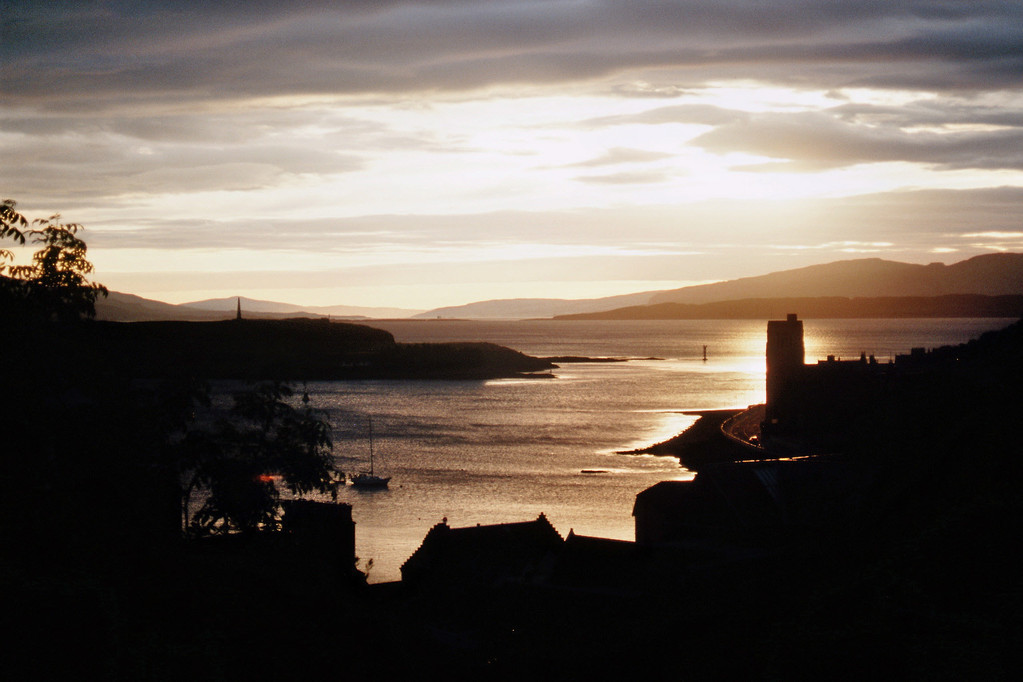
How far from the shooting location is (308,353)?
124312 mm

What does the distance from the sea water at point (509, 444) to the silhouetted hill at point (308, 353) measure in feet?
24.9

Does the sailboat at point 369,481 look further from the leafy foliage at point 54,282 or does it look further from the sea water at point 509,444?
the leafy foliage at point 54,282

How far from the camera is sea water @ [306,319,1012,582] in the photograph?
31406 mm

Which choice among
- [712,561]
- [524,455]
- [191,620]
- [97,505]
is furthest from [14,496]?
[524,455]

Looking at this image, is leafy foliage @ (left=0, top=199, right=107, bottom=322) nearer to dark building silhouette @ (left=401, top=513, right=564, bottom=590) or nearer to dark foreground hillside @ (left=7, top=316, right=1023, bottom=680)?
dark foreground hillside @ (left=7, top=316, right=1023, bottom=680)

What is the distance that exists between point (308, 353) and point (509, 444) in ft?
255

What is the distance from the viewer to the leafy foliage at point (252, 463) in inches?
538

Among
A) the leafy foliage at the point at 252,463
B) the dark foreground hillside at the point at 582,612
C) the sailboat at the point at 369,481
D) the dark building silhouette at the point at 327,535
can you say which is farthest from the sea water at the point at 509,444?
the dark foreground hillside at the point at 582,612

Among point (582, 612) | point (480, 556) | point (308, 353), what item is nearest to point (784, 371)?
point (480, 556)

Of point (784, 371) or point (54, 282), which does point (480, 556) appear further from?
point (784, 371)

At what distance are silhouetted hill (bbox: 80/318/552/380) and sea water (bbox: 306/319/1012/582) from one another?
24.9 ft

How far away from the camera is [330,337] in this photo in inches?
5340

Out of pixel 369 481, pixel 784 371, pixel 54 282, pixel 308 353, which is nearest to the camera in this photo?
pixel 54 282

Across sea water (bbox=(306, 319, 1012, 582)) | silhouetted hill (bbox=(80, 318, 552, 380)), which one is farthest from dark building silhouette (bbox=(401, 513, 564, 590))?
silhouetted hill (bbox=(80, 318, 552, 380))
